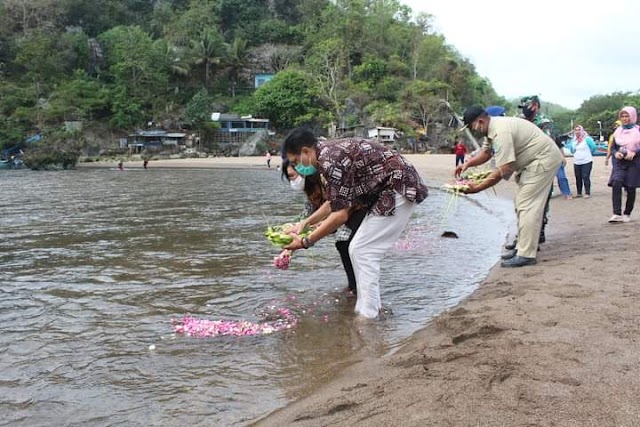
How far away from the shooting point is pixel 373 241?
5.09 meters

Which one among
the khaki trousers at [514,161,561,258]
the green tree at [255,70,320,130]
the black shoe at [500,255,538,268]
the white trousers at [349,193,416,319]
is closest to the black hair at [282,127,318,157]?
the white trousers at [349,193,416,319]

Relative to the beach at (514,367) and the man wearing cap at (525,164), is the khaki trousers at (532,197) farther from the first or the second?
the beach at (514,367)

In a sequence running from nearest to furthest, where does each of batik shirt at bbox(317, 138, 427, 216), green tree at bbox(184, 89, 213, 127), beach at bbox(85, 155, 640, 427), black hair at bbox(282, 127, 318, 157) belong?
beach at bbox(85, 155, 640, 427) < batik shirt at bbox(317, 138, 427, 216) < black hair at bbox(282, 127, 318, 157) < green tree at bbox(184, 89, 213, 127)

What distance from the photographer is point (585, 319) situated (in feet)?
13.7

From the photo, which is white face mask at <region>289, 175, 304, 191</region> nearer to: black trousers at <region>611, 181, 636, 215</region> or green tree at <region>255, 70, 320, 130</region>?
black trousers at <region>611, 181, 636, 215</region>

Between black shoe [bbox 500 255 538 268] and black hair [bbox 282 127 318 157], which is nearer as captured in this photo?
black hair [bbox 282 127 318 157]

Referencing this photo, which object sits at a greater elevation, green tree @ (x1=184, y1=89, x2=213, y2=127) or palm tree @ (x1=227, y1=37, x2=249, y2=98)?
palm tree @ (x1=227, y1=37, x2=249, y2=98)

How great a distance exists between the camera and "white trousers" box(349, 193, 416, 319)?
505 cm

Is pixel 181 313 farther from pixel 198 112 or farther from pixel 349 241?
pixel 198 112

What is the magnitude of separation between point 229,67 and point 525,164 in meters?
83.1

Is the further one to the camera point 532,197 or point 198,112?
point 198,112

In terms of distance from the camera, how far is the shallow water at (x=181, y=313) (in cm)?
A: 381

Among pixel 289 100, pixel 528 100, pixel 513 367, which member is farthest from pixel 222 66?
pixel 513 367

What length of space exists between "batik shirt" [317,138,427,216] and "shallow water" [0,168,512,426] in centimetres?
132
